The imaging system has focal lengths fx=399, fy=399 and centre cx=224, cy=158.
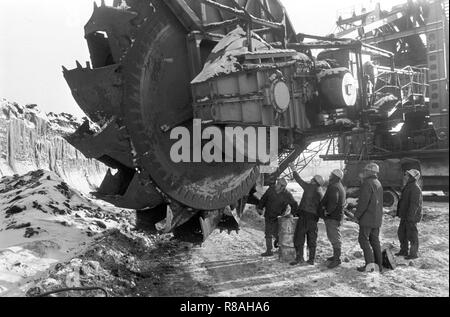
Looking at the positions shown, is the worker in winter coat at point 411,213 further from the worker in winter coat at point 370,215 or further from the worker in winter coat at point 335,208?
the worker in winter coat at point 335,208

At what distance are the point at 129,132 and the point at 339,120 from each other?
9.81 ft

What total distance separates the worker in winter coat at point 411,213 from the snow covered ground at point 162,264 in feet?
0.88

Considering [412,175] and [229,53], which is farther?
[412,175]

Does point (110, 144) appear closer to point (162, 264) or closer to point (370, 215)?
point (162, 264)

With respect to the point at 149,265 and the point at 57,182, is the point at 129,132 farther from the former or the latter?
the point at 57,182

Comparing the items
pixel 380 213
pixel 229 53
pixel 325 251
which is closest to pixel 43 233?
pixel 229 53

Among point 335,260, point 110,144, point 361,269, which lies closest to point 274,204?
point 335,260

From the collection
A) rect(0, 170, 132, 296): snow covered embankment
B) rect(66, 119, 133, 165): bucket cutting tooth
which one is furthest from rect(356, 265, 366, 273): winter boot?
rect(0, 170, 132, 296): snow covered embankment

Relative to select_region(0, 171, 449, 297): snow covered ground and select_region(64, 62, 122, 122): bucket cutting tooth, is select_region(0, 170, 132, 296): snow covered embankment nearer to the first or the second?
select_region(0, 171, 449, 297): snow covered ground

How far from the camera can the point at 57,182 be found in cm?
1047

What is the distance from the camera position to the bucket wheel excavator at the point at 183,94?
4.70 meters

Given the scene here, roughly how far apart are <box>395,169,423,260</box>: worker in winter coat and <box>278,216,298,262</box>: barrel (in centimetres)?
183

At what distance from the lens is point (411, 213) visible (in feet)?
21.9

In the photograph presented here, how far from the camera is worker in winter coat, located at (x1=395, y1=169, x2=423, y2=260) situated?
21.7ft
